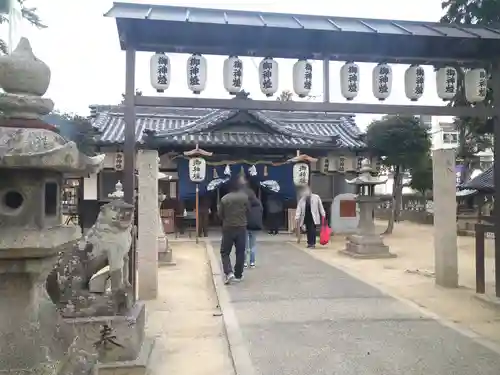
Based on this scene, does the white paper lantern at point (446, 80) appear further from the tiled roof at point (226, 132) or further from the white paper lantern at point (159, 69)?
the tiled roof at point (226, 132)

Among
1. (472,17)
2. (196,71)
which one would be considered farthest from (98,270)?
(472,17)

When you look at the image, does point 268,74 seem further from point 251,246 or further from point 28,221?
point 28,221

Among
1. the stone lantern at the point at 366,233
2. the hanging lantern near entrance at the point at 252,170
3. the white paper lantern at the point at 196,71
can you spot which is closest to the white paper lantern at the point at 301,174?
the hanging lantern near entrance at the point at 252,170

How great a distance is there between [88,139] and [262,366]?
14.5 metres

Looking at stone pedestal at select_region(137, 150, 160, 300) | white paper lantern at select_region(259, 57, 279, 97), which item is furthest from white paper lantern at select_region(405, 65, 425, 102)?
stone pedestal at select_region(137, 150, 160, 300)

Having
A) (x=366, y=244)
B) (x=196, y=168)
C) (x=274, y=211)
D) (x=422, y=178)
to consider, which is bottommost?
(x=366, y=244)

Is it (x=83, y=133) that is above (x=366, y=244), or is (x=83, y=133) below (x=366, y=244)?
above

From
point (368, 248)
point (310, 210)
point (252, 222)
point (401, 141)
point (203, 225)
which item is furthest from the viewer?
point (401, 141)

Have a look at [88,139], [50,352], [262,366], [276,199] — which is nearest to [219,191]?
[276,199]

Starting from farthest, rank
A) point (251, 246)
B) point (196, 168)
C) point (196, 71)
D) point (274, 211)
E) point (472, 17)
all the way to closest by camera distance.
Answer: point (274, 211), point (196, 168), point (251, 246), point (472, 17), point (196, 71)

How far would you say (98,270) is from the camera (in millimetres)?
4746

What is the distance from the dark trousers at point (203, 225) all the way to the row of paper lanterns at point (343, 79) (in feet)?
35.1

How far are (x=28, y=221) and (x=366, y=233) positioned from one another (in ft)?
35.1

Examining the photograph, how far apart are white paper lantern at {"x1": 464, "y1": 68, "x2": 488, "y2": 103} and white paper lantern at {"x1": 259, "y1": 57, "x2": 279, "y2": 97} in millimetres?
3059
